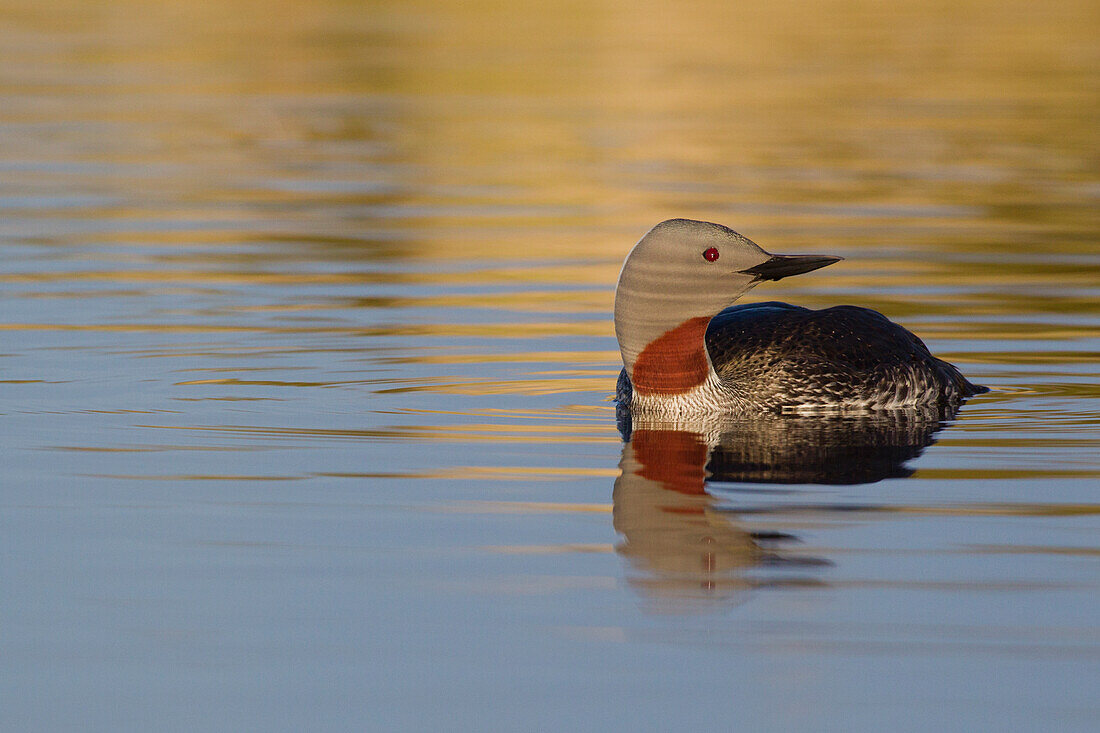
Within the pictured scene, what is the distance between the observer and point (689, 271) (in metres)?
8.22

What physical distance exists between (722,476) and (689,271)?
4.26 feet

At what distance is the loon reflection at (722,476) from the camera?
565cm

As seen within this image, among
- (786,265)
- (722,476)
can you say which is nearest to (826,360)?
(786,265)

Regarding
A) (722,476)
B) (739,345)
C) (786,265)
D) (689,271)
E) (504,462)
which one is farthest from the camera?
(739,345)

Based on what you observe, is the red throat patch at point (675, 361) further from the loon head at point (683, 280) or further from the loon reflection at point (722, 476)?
the loon reflection at point (722, 476)

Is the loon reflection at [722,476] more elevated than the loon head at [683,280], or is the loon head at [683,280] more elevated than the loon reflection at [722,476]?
the loon head at [683,280]

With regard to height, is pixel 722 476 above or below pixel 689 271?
below

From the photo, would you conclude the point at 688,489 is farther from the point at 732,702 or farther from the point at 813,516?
the point at 732,702

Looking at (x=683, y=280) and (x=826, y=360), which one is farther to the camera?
(x=826, y=360)

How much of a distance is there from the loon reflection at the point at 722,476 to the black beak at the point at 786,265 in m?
0.71

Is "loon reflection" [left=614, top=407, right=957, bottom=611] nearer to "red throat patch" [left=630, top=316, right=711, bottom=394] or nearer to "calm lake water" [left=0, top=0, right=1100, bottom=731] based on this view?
"calm lake water" [left=0, top=0, right=1100, bottom=731]

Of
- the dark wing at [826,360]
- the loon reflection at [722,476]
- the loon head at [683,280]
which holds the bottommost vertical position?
the loon reflection at [722,476]

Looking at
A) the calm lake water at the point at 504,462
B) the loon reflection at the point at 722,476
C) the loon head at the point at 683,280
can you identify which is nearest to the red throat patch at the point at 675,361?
the loon head at the point at 683,280

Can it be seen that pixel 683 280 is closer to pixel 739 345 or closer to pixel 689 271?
pixel 689 271
